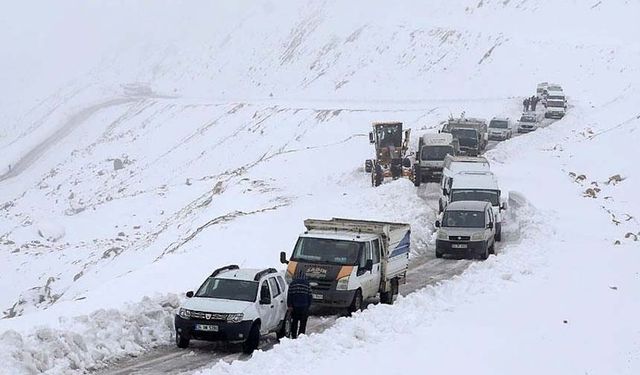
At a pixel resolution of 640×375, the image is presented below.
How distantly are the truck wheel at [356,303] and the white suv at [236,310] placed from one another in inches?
79.9

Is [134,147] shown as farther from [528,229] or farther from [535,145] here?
[528,229]

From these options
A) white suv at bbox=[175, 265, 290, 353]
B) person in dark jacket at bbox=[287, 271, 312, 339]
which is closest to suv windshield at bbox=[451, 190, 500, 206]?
white suv at bbox=[175, 265, 290, 353]

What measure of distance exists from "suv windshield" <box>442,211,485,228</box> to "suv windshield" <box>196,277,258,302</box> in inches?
546

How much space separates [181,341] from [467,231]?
15.0 metres

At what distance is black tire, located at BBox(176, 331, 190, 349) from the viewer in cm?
1630

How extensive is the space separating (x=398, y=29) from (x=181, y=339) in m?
101

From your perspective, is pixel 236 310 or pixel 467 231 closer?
pixel 236 310

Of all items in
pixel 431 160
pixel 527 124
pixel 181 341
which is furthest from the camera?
pixel 527 124

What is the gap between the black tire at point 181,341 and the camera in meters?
16.3

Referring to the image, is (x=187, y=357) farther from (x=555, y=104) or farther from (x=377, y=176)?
(x=555, y=104)

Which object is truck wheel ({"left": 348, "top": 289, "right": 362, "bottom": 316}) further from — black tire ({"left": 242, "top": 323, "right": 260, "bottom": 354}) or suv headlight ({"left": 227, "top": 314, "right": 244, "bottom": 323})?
suv headlight ({"left": 227, "top": 314, "right": 244, "bottom": 323})

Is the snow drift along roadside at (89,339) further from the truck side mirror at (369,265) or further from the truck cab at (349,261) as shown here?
the truck side mirror at (369,265)

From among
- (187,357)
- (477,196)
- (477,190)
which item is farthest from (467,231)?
(187,357)

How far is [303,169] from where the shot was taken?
56.6 meters
